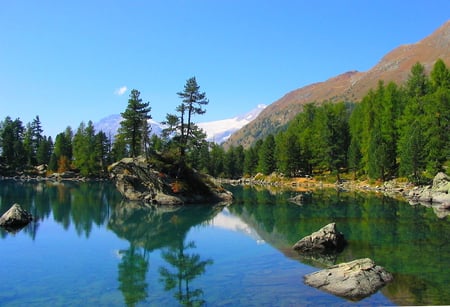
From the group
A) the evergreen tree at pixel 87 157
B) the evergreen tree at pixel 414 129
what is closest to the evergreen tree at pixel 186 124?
the evergreen tree at pixel 414 129

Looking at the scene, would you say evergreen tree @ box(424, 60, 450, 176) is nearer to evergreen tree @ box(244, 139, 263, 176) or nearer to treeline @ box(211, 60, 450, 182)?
treeline @ box(211, 60, 450, 182)

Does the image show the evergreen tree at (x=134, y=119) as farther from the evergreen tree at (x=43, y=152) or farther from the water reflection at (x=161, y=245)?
the evergreen tree at (x=43, y=152)

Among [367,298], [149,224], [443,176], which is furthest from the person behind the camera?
[443,176]

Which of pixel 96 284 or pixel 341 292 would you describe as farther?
pixel 96 284

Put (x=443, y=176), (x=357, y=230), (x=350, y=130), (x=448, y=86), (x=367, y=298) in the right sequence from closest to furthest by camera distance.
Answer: (x=367, y=298) → (x=357, y=230) → (x=443, y=176) → (x=448, y=86) → (x=350, y=130)

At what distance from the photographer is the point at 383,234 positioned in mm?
33531

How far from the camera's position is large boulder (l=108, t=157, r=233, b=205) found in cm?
5931

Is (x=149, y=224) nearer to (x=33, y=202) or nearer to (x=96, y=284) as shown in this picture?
(x=96, y=284)

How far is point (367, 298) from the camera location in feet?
59.1

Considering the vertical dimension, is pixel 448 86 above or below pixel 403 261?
above

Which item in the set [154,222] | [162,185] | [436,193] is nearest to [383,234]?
[154,222]

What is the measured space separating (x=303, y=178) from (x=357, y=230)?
75.3 metres

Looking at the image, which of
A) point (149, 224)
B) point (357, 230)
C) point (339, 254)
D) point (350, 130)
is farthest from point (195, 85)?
point (350, 130)

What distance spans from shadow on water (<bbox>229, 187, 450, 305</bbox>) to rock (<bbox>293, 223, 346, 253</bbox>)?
714 mm
